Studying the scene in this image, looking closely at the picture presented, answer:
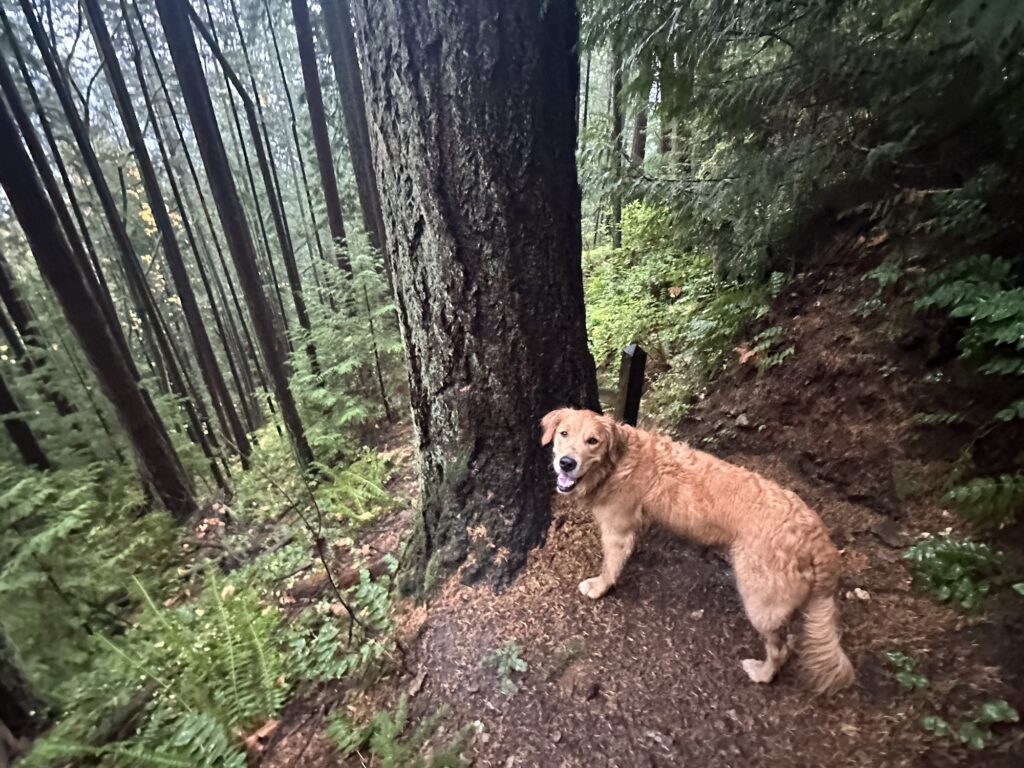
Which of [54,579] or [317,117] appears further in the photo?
[317,117]

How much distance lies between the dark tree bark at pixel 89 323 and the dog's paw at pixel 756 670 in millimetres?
10206

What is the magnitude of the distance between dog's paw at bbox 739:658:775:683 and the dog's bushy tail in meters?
0.21

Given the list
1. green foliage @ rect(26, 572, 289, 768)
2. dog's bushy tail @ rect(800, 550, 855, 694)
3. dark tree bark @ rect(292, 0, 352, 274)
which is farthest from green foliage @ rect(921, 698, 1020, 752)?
dark tree bark @ rect(292, 0, 352, 274)

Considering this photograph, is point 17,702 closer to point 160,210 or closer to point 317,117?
point 160,210

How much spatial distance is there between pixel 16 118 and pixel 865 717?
14513 mm

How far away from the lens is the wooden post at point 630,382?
378 cm

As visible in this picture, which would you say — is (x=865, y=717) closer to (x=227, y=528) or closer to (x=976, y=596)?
(x=976, y=596)

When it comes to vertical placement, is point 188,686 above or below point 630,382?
below

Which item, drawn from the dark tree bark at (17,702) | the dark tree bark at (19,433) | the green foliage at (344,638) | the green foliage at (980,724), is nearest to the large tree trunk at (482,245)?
the green foliage at (344,638)

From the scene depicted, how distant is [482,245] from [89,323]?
8547 mm

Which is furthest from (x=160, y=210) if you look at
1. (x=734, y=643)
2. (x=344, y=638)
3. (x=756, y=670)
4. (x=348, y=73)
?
(x=756, y=670)

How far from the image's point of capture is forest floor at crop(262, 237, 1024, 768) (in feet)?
7.59

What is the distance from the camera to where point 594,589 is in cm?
314

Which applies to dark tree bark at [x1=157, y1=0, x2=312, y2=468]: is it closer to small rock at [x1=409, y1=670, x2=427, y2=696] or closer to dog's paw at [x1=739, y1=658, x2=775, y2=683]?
small rock at [x1=409, y1=670, x2=427, y2=696]
